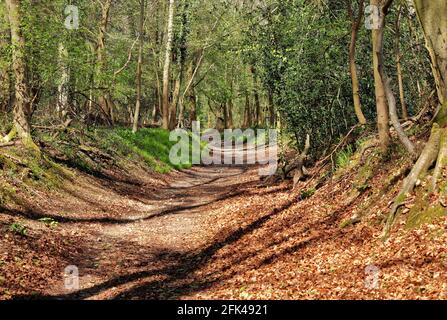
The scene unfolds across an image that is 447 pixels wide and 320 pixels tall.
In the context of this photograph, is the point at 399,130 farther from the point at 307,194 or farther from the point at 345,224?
the point at 307,194

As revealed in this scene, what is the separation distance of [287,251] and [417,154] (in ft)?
10.9

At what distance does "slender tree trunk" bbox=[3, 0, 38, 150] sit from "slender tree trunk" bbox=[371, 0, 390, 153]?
11035 mm

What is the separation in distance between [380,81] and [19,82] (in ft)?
37.8

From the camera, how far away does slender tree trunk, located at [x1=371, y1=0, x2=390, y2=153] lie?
409 inches

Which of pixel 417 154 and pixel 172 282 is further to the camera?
pixel 417 154

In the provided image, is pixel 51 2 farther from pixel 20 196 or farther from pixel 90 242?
pixel 90 242

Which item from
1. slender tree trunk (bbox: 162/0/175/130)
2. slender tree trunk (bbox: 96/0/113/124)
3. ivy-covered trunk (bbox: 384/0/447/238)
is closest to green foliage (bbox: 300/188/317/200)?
ivy-covered trunk (bbox: 384/0/447/238)

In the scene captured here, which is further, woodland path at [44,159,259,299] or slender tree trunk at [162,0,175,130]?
slender tree trunk at [162,0,175,130]

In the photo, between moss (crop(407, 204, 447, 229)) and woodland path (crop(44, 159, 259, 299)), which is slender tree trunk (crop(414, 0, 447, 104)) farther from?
woodland path (crop(44, 159, 259, 299))

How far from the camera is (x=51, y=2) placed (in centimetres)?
1786

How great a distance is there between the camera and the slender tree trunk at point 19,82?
15516 mm

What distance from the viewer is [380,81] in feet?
36.3

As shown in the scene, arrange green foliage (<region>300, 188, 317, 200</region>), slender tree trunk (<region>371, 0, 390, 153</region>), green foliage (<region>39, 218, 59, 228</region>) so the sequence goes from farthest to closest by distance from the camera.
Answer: green foliage (<region>300, 188, 317, 200</region>)
green foliage (<region>39, 218, 59, 228</region>)
slender tree trunk (<region>371, 0, 390, 153</region>)

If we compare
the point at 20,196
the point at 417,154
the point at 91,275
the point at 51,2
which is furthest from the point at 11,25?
the point at 417,154
